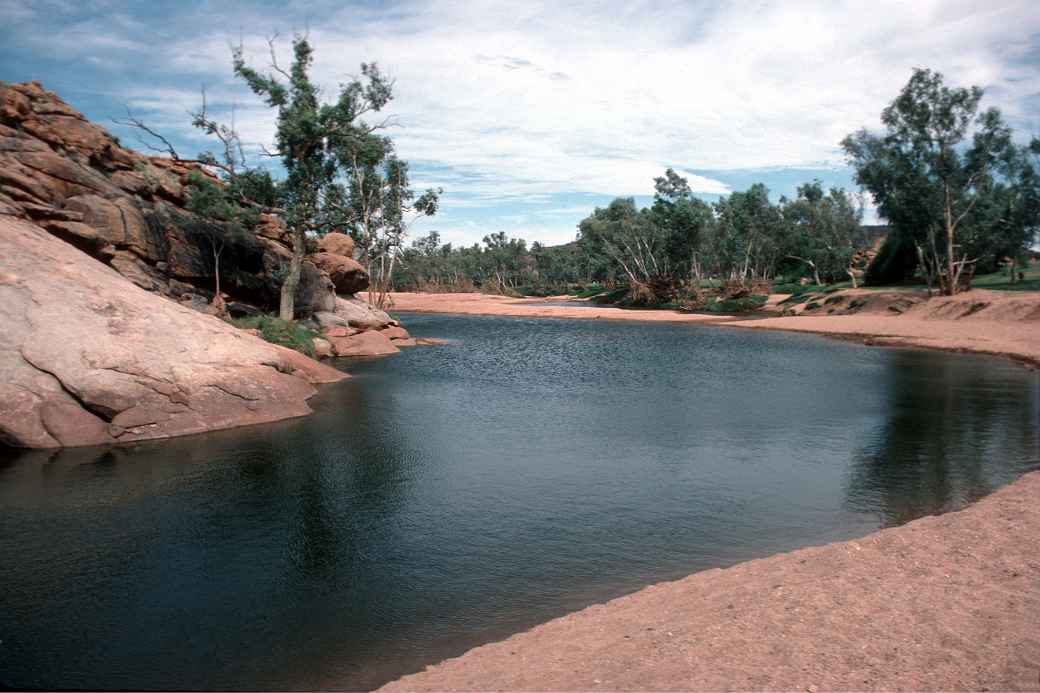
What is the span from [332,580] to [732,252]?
307 ft

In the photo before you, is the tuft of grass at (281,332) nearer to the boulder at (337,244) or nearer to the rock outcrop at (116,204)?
the rock outcrop at (116,204)

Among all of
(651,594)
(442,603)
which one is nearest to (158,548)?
(442,603)

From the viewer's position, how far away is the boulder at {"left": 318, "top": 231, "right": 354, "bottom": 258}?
135ft

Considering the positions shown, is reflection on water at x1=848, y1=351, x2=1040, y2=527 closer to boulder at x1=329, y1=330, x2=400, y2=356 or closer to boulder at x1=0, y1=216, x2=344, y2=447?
boulder at x1=0, y1=216, x2=344, y2=447

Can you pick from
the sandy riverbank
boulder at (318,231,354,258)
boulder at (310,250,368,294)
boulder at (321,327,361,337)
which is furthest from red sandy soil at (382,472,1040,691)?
boulder at (318,231,354,258)

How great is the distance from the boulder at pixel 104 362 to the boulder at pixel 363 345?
1340 centimetres

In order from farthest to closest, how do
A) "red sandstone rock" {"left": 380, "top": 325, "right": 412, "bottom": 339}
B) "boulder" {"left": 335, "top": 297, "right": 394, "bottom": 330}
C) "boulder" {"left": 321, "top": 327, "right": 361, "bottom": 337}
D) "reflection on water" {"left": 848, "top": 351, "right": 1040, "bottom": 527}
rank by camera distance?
"red sandstone rock" {"left": 380, "top": 325, "right": 412, "bottom": 339} → "boulder" {"left": 335, "top": 297, "right": 394, "bottom": 330} → "boulder" {"left": 321, "top": 327, "right": 361, "bottom": 337} → "reflection on water" {"left": 848, "top": 351, "right": 1040, "bottom": 527}

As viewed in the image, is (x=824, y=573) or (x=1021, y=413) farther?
(x=1021, y=413)

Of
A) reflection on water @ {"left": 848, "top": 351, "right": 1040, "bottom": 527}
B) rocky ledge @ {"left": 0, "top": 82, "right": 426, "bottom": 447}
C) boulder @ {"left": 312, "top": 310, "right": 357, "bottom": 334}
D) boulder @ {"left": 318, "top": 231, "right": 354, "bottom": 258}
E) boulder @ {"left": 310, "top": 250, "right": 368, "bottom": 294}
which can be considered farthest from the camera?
boulder @ {"left": 318, "top": 231, "right": 354, "bottom": 258}

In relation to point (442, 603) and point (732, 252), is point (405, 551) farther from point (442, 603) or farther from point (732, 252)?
point (732, 252)

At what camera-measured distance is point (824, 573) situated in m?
7.20

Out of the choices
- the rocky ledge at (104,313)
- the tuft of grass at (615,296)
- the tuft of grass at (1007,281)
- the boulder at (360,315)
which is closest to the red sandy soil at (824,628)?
the rocky ledge at (104,313)

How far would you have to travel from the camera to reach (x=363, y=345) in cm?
3288

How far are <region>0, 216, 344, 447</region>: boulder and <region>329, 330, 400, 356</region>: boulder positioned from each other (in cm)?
1340
